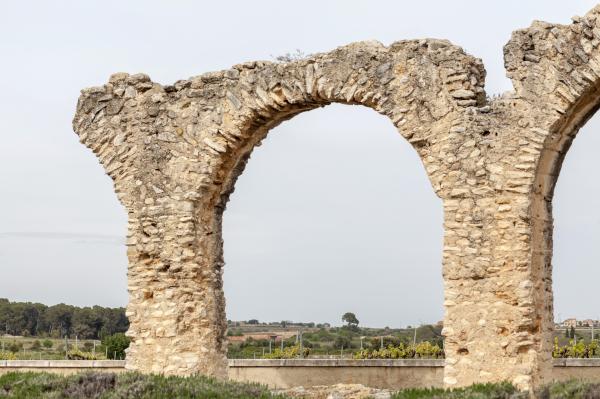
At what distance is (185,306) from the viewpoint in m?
11.1

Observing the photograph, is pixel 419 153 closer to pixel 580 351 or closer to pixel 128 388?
pixel 128 388

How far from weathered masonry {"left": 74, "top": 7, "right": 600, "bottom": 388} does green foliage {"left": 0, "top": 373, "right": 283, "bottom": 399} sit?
130 cm

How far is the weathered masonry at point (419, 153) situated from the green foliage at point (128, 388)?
130cm

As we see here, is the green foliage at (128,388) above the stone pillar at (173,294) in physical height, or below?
below

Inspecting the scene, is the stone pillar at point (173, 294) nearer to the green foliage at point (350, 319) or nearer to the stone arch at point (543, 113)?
the stone arch at point (543, 113)

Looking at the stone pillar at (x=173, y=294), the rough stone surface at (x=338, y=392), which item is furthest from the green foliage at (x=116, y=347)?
the stone pillar at (x=173, y=294)

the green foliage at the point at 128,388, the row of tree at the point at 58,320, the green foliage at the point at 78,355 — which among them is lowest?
the green foliage at the point at 128,388

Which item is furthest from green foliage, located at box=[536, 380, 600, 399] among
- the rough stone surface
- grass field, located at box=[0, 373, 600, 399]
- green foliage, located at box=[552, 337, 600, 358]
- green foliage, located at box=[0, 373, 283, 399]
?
green foliage, located at box=[552, 337, 600, 358]

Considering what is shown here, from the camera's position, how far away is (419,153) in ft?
33.1

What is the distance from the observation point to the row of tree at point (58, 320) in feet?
122

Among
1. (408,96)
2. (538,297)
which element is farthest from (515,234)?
(408,96)

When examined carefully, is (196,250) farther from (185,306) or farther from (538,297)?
(538,297)

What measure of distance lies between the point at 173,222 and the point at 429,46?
3655mm

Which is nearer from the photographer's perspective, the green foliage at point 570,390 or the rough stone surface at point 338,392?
the green foliage at point 570,390
